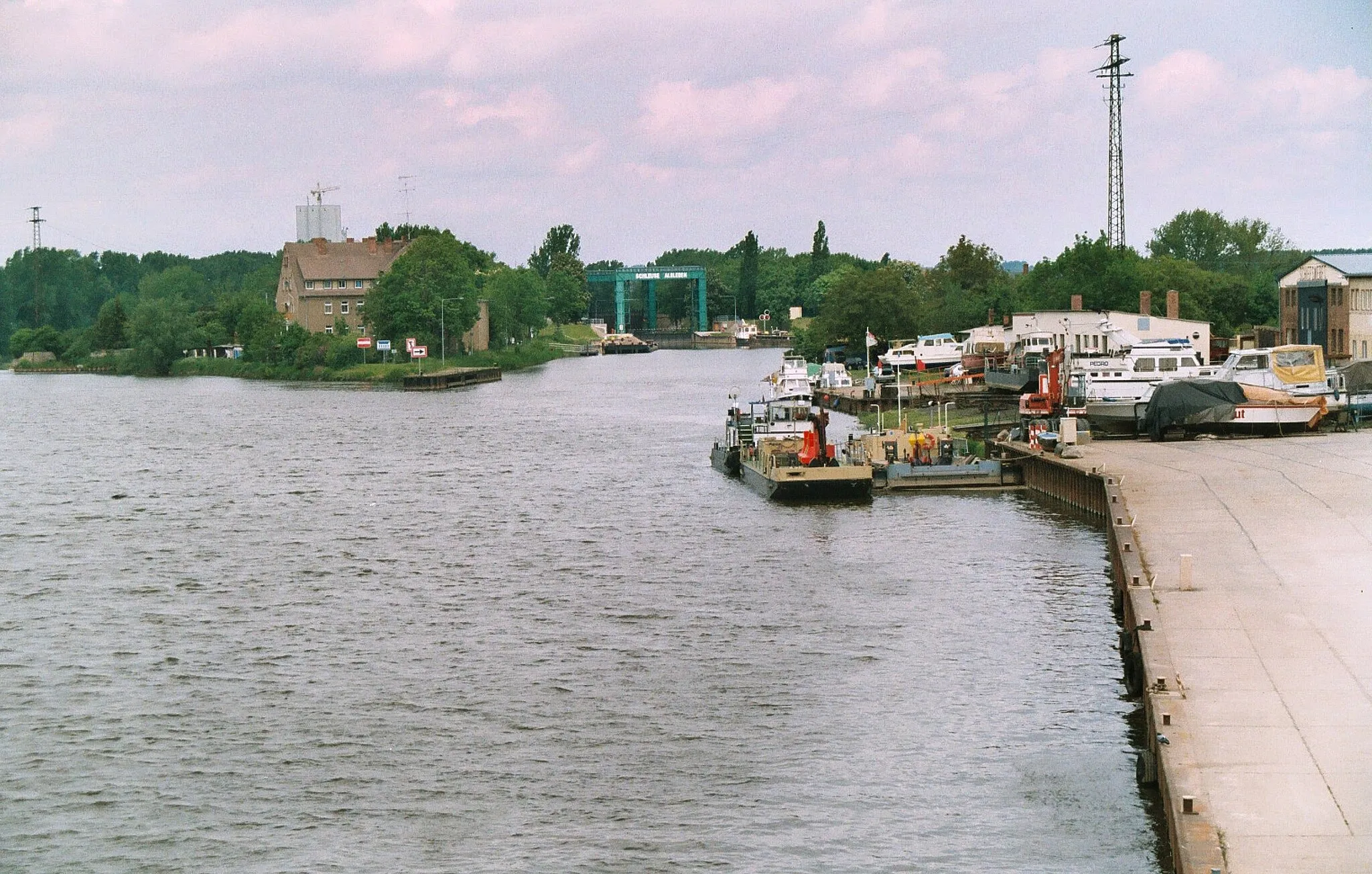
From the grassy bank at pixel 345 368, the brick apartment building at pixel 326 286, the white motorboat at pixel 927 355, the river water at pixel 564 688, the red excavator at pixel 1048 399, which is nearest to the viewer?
the river water at pixel 564 688

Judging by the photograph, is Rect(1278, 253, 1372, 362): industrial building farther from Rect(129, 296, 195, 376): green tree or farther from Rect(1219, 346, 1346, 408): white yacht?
Rect(129, 296, 195, 376): green tree

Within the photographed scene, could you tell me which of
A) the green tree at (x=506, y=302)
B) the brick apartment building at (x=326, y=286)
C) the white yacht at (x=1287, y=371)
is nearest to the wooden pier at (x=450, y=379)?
the brick apartment building at (x=326, y=286)

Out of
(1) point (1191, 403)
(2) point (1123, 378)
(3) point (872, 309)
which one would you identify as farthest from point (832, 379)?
(1) point (1191, 403)

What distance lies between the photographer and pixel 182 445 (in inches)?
3201

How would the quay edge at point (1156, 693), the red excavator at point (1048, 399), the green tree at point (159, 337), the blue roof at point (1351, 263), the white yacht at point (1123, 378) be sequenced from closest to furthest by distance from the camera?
1. the quay edge at point (1156, 693)
2. the white yacht at point (1123, 378)
3. the red excavator at point (1048, 399)
4. the blue roof at point (1351, 263)
5. the green tree at point (159, 337)

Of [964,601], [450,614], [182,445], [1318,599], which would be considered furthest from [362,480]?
[1318,599]

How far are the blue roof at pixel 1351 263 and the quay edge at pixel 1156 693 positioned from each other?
43.0 metres

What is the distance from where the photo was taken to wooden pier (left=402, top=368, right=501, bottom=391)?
449ft

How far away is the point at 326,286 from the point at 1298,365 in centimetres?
13821

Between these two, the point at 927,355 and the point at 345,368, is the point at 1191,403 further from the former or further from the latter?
the point at 345,368

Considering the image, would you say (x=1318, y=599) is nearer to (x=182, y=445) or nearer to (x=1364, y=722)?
(x=1364, y=722)

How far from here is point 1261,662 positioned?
71.5ft

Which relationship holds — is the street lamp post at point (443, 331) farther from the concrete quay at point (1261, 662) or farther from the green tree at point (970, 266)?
the concrete quay at point (1261, 662)

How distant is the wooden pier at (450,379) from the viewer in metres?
137
